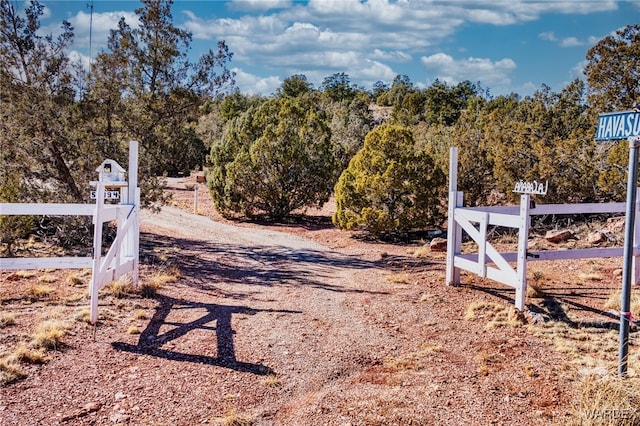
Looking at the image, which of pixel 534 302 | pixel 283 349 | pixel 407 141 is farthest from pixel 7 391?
pixel 407 141

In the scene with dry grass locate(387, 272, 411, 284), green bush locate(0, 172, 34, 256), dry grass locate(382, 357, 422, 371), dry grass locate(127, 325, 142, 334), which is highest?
green bush locate(0, 172, 34, 256)

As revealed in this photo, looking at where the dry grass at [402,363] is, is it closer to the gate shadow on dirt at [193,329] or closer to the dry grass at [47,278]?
the gate shadow on dirt at [193,329]

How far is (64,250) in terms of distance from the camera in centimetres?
1145

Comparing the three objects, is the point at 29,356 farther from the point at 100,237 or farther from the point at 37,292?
the point at 37,292

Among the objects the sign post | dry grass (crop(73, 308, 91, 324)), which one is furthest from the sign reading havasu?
dry grass (crop(73, 308, 91, 324))

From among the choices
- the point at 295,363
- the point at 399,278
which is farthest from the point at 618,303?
the point at 295,363

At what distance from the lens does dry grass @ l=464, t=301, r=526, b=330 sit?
7.05m

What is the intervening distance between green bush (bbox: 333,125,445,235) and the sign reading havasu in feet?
30.1

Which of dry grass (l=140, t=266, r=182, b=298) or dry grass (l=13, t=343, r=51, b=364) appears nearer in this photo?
dry grass (l=13, t=343, r=51, b=364)

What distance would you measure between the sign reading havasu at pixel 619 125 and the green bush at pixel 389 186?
30.1ft

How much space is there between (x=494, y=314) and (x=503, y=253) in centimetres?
131

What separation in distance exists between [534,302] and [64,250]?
363 inches

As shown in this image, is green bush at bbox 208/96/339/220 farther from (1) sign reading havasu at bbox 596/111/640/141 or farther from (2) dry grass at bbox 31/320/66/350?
(1) sign reading havasu at bbox 596/111/640/141

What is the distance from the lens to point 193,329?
6746 millimetres
